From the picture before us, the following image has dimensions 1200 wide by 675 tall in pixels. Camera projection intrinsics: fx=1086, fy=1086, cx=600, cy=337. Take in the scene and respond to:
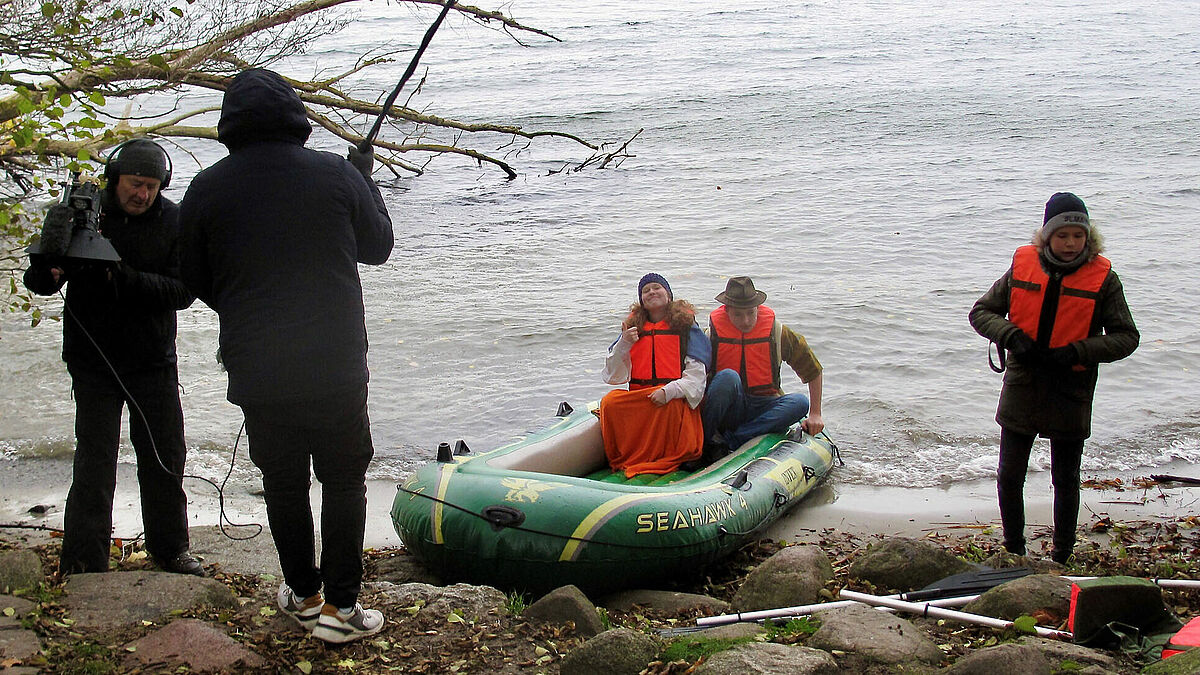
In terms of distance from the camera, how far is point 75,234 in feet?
12.4

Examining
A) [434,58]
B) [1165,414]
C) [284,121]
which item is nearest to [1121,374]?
[1165,414]

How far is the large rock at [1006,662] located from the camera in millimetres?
3195

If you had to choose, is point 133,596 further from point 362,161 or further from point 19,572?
point 362,161

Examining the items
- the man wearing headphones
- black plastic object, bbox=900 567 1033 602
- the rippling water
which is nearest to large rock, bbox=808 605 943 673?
black plastic object, bbox=900 567 1033 602

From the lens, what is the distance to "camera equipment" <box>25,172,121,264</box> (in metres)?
3.73

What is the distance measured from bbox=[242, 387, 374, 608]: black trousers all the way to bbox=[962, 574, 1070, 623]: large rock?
92.6 inches

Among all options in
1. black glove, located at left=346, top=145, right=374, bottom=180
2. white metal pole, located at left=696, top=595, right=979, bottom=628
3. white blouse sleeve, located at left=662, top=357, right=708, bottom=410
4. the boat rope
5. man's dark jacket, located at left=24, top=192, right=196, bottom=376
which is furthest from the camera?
white blouse sleeve, located at left=662, top=357, right=708, bottom=410

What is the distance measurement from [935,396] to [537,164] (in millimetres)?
12325

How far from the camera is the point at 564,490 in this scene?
5.24 metres

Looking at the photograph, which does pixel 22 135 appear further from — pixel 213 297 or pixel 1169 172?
pixel 1169 172

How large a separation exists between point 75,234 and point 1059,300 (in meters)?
3.99

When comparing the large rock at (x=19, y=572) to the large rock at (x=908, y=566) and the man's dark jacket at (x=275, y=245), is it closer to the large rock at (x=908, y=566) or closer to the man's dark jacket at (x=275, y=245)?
the man's dark jacket at (x=275, y=245)

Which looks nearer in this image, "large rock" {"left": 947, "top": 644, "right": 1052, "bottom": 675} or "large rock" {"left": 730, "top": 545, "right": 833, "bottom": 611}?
"large rock" {"left": 947, "top": 644, "right": 1052, "bottom": 675}

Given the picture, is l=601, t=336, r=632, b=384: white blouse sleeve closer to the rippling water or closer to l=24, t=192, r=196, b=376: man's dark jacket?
the rippling water
